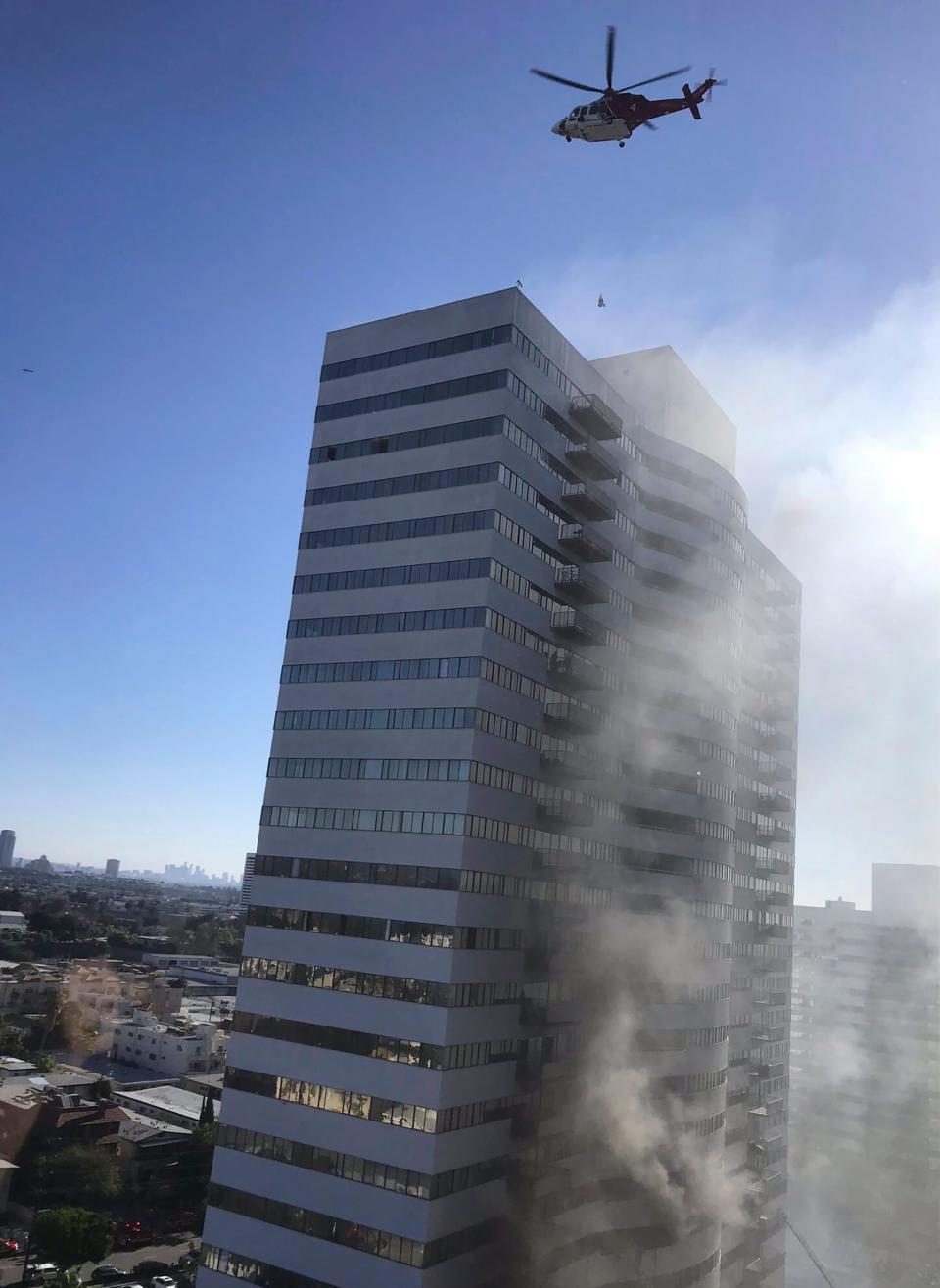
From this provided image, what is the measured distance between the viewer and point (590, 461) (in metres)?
47.3

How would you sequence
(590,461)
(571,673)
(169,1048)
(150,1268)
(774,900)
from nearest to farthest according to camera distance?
(571,673) → (590,461) → (150,1268) → (774,900) → (169,1048)

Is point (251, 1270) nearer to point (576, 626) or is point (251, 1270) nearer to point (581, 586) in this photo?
point (576, 626)

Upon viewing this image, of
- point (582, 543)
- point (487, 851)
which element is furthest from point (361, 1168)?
point (582, 543)

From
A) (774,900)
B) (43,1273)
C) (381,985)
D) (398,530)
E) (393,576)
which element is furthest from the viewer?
(774,900)

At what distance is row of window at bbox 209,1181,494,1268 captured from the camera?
1361 inches

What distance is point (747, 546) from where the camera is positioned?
71125 mm

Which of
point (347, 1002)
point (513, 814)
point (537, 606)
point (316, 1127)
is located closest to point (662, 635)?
point (537, 606)

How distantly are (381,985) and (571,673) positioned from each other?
641 inches

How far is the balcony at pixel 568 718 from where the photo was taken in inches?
1729

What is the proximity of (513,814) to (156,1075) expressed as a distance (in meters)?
61.9

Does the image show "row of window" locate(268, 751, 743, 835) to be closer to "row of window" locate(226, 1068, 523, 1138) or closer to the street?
"row of window" locate(226, 1068, 523, 1138)

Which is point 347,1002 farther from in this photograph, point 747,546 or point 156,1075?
point 156,1075

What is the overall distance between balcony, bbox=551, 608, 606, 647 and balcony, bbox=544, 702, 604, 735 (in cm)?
328

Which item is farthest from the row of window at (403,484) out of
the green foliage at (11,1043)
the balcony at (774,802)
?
the green foliage at (11,1043)
